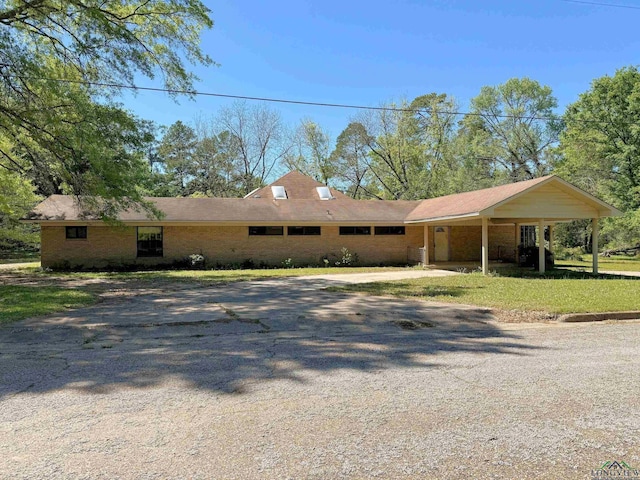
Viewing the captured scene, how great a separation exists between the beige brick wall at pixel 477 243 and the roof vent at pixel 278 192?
12.1m

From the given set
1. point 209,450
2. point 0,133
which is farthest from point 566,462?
point 0,133

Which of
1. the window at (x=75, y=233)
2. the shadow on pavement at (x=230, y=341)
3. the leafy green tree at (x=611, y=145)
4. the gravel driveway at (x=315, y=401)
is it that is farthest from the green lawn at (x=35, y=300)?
the leafy green tree at (x=611, y=145)

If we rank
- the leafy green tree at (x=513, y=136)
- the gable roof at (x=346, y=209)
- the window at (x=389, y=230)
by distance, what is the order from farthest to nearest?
the leafy green tree at (x=513, y=136)
the window at (x=389, y=230)
the gable roof at (x=346, y=209)

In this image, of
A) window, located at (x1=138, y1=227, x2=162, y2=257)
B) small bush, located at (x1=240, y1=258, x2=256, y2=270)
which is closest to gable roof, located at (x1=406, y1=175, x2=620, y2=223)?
small bush, located at (x1=240, y1=258, x2=256, y2=270)

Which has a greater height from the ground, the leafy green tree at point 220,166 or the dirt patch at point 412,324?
the leafy green tree at point 220,166

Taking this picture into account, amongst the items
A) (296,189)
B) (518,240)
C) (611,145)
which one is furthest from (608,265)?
(296,189)

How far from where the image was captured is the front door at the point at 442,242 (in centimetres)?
2512

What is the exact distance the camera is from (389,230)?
2519cm

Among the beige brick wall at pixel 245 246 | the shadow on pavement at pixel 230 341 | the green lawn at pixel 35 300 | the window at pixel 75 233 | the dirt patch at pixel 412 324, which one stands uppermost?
the window at pixel 75 233

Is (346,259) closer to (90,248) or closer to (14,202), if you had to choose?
(90,248)

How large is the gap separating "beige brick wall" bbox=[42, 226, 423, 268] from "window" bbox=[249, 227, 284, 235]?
232 mm

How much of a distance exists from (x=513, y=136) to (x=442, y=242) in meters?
23.5

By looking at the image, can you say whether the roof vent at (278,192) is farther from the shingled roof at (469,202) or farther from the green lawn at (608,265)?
the green lawn at (608,265)

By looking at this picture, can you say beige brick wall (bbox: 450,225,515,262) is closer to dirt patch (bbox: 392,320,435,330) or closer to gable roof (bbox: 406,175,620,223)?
gable roof (bbox: 406,175,620,223)
